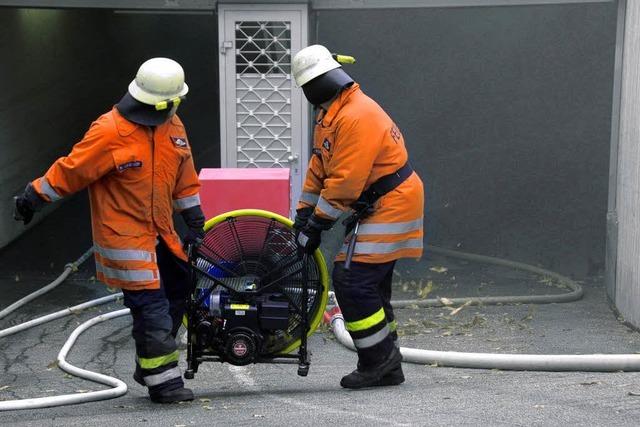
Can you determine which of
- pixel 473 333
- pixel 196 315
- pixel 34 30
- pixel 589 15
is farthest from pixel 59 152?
pixel 196 315

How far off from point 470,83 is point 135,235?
6791 mm

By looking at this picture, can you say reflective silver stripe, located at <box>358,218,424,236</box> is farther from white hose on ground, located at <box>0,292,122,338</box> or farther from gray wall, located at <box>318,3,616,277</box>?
gray wall, located at <box>318,3,616,277</box>

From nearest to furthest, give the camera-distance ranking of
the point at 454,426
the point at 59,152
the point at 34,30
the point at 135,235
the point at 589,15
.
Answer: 1. the point at 454,426
2. the point at 135,235
3. the point at 589,15
4. the point at 34,30
5. the point at 59,152

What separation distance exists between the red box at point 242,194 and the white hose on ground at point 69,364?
118cm


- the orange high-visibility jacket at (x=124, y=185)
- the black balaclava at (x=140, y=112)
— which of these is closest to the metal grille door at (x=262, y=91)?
the orange high-visibility jacket at (x=124, y=185)

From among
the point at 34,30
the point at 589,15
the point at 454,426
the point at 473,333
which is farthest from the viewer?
the point at 34,30

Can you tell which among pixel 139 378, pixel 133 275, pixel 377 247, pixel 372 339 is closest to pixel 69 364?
pixel 139 378

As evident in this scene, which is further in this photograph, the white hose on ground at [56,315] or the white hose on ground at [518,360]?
the white hose on ground at [56,315]

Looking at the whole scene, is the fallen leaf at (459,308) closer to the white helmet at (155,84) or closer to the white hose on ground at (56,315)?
the white hose on ground at (56,315)

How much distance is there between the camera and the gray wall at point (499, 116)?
11.1 metres

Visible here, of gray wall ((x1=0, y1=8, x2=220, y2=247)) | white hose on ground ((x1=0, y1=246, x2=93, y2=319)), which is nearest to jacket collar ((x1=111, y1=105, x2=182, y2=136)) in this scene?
white hose on ground ((x1=0, y1=246, x2=93, y2=319))

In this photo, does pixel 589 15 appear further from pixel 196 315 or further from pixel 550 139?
A: pixel 196 315

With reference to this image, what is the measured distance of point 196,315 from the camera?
546 centimetres

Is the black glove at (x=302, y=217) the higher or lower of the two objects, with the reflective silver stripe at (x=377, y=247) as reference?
higher
